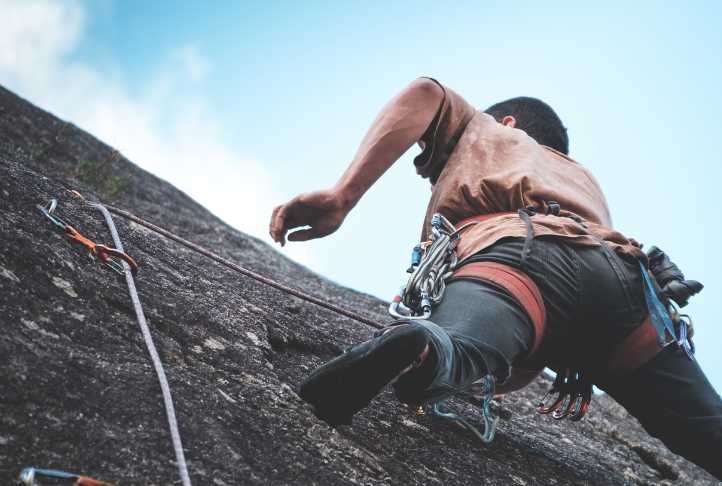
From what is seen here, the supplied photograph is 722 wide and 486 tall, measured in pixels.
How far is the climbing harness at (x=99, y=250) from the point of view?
237 cm

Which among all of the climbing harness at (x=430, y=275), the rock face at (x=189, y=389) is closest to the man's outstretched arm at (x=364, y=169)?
the climbing harness at (x=430, y=275)

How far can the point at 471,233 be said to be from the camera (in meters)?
2.45

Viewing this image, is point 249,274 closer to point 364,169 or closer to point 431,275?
point 364,169

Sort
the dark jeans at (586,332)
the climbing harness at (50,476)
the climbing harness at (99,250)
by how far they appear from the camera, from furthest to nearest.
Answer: the climbing harness at (99,250) < the dark jeans at (586,332) < the climbing harness at (50,476)

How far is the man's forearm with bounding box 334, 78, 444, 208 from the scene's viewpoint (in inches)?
97.1

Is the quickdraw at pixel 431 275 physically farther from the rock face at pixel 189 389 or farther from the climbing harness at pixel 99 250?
the climbing harness at pixel 99 250

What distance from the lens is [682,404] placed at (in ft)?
8.20

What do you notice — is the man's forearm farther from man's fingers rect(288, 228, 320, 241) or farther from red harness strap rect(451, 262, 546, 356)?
red harness strap rect(451, 262, 546, 356)

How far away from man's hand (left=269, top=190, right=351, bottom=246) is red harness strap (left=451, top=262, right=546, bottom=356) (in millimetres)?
536

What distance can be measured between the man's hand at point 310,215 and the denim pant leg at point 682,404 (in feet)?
4.51

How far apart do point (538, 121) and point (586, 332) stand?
1243 mm

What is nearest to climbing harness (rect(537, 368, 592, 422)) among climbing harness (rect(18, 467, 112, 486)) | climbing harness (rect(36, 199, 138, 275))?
climbing harness (rect(36, 199, 138, 275))

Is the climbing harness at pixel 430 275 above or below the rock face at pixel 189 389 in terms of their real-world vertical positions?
above

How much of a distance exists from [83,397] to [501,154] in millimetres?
1867
